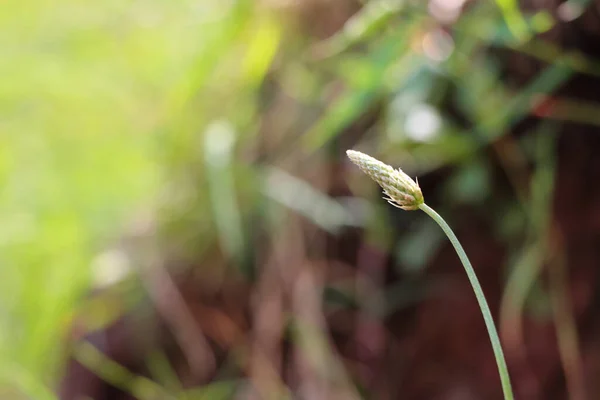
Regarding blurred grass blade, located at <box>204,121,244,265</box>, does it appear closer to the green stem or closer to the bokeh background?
the bokeh background

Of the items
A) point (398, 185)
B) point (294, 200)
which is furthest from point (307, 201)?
point (398, 185)

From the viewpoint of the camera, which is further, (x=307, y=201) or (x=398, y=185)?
(x=307, y=201)

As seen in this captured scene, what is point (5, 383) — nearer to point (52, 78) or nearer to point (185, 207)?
point (185, 207)

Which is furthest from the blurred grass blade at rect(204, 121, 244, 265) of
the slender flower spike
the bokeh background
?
the slender flower spike

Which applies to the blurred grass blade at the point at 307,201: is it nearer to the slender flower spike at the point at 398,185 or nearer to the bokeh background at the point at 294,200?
the bokeh background at the point at 294,200

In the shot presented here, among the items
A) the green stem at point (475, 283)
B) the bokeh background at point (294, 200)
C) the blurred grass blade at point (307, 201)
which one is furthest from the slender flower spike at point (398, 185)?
the blurred grass blade at point (307, 201)

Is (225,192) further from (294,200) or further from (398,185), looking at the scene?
(398,185)

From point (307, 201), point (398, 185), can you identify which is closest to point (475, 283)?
point (398, 185)

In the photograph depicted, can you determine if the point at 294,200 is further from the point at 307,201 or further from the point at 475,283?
the point at 475,283

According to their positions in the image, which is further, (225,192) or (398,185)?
(225,192)
